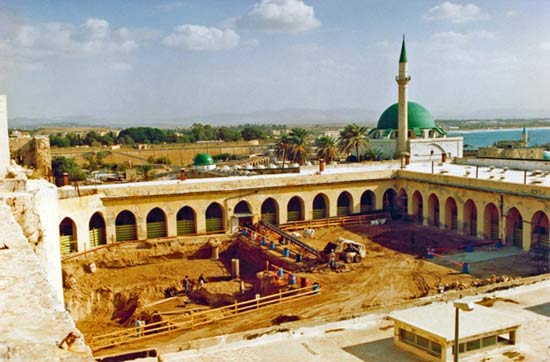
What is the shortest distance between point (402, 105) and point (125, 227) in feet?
90.5

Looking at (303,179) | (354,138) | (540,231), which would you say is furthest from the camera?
(354,138)

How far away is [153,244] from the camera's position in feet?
104

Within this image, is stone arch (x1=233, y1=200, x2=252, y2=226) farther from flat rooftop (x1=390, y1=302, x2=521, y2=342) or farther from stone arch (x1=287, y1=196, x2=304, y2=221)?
flat rooftop (x1=390, y1=302, x2=521, y2=342)

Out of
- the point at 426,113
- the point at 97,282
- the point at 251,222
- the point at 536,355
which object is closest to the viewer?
the point at 536,355

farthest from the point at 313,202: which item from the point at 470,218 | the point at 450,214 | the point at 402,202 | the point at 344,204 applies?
the point at 470,218

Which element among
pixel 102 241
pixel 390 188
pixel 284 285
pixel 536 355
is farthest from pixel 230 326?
pixel 390 188

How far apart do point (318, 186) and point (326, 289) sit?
1380cm

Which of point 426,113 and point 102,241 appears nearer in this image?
point 102,241

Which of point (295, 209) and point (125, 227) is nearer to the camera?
point (125, 227)

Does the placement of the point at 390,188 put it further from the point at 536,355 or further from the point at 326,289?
the point at 536,355

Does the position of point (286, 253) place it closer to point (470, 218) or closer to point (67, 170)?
point (470, 218)

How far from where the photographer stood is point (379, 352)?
47.9 feet

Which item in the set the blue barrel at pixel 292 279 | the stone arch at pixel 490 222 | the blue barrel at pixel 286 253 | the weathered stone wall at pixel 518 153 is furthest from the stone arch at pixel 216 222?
the weathered stone wall at pixel 518 153

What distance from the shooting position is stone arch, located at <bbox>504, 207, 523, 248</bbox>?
2902cm
